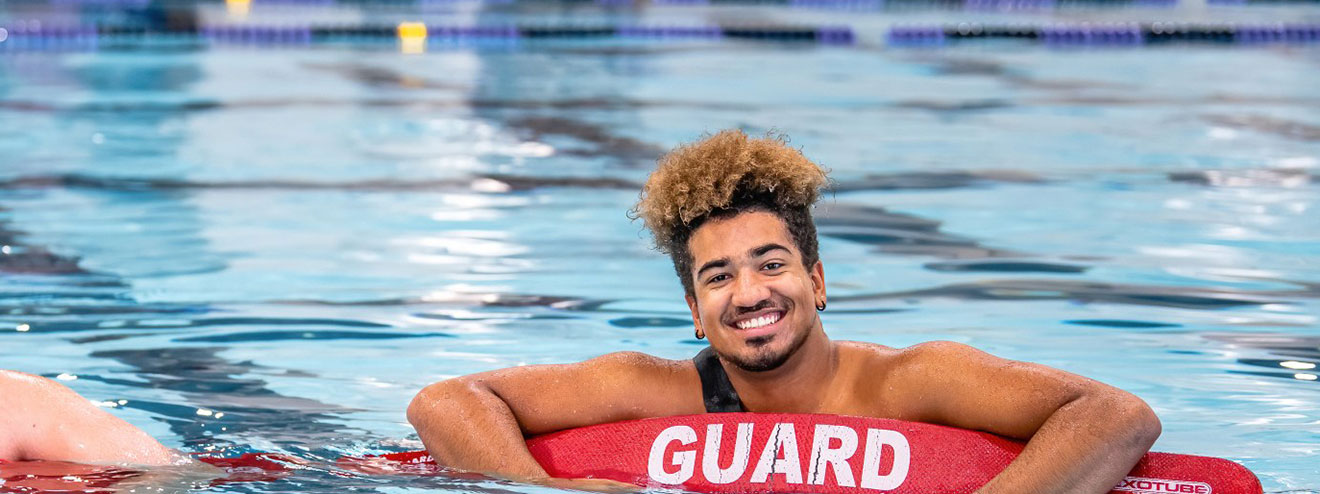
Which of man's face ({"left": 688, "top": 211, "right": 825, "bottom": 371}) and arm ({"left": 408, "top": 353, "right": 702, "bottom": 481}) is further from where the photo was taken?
arm ({"left": 408, "top": 353, "right": 702, "bottom": 481})

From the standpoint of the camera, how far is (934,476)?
11.3 ft

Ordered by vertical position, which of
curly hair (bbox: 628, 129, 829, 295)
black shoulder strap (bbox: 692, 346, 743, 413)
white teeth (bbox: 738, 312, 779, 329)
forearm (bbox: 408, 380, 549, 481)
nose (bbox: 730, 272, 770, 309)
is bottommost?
forearm (bbox: 408, 380, 549, 481)

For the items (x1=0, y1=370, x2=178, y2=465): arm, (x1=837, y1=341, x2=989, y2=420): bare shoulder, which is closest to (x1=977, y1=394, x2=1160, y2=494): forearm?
(x1=837, y1=341, x2=989, y2=420): bare shoulder

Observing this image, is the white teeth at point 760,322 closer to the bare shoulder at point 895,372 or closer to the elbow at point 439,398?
the bare shoulder at point 895,372

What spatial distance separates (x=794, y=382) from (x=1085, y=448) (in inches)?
25.8

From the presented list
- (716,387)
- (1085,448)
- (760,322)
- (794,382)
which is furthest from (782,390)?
(1085,448)

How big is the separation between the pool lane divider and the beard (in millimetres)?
13803

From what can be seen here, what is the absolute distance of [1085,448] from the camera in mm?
3260

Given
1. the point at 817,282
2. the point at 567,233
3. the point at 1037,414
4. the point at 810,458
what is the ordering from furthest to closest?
the point at 567,233, the point at 817,282, the point at 810,458, the point at 1037,414

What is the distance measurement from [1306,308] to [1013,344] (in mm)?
1086

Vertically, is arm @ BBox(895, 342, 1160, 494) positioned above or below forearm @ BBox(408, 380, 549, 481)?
above

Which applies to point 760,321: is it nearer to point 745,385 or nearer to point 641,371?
point 745,385

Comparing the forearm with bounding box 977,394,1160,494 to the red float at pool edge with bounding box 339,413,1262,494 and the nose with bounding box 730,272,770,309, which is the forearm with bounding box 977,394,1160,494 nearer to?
the red float at pool edge with bounding box 339,413,1262,494

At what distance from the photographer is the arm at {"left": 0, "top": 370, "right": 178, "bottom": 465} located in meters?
3.46
